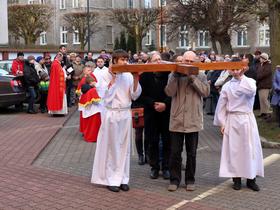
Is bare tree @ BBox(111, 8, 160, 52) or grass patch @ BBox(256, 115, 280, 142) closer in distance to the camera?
grass patch @ BBox(256, 115, 280, 142)

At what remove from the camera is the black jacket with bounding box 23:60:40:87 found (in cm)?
1625

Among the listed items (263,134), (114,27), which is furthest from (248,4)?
(114,27)

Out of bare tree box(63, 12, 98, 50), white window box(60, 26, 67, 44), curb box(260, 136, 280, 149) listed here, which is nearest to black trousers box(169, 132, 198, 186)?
curb box(260, 136, 280, 149)

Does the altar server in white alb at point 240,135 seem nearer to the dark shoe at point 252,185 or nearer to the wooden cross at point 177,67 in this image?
the dark shoe at point 252,185

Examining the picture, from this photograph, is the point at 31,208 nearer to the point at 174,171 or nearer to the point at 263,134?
the point at 174,171

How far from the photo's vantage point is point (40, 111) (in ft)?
55.7

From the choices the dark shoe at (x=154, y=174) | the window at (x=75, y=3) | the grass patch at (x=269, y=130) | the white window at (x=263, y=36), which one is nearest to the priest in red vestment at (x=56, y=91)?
the grass patch at (x=269, y=130)

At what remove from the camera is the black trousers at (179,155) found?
285 inches

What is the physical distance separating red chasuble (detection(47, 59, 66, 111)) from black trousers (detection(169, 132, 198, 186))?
28.4 ft

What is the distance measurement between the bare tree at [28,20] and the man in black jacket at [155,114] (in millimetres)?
49233

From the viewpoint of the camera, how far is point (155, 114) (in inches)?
309

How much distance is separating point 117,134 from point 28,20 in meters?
50.5

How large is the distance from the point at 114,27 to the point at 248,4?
38635 millimetres

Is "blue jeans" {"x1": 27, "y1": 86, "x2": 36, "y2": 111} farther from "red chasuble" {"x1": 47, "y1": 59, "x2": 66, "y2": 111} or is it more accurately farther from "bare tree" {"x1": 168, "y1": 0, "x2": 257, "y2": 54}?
"bare tree" {"x1": 168, "y1": 0, "x2": 257, "y2": 54}
